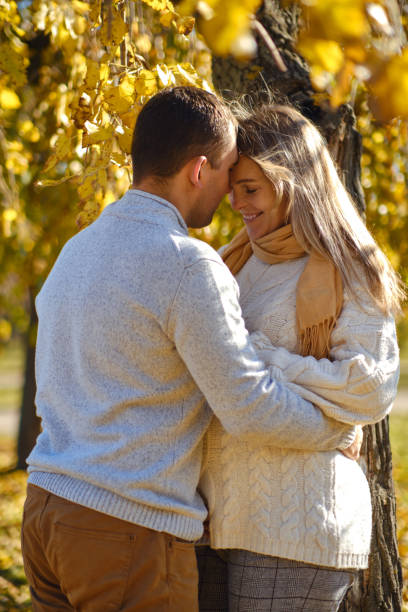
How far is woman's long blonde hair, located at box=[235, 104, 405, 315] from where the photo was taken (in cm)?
197

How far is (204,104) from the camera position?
72.2 inches

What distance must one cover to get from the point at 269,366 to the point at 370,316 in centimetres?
33

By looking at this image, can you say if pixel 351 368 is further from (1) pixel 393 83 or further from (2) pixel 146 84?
(2) pixel 146 84

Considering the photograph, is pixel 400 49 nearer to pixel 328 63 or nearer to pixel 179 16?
pixel 328 63

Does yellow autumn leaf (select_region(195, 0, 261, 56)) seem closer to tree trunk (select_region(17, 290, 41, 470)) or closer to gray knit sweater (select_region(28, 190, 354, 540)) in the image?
gray knit sweater (select_region(28, 190, 354, 540))

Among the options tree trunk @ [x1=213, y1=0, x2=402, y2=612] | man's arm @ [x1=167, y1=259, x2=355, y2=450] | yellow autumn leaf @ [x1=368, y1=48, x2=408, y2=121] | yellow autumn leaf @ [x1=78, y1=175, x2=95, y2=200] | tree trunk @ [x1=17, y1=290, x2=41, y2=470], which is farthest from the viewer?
tree trunk @ [x1=17, y1=290, x2=41, y2=470]

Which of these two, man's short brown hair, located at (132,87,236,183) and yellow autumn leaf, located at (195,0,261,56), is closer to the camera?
yellow autumn leaf, located at (195,0,261,56)

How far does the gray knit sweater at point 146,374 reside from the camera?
62.9 inches

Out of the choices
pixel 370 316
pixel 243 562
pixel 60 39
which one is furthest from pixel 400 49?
pixel 60 39

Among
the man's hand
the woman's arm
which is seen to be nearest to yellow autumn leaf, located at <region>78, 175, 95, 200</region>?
the woman's arm

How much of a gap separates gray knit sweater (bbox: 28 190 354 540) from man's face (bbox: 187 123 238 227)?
18 cm

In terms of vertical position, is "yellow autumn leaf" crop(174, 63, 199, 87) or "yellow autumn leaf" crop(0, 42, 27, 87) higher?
"yellow autumn leaf" crop(174, 63, 199, 87)

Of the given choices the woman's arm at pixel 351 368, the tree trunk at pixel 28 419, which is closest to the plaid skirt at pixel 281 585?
the woman's arm at pixel 351 368

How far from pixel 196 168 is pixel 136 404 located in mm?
634
